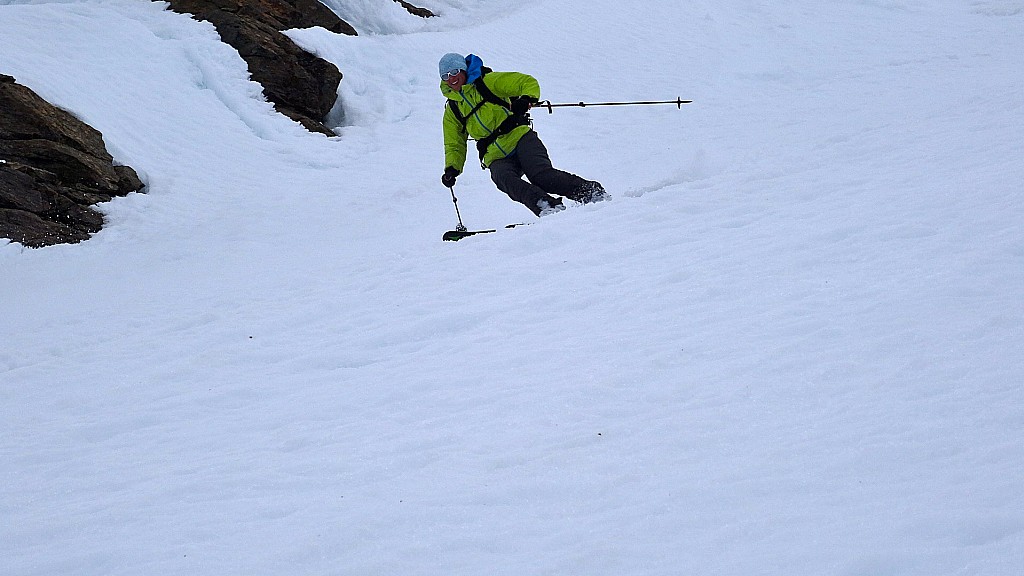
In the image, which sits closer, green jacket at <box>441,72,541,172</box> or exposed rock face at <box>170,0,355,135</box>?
green jacket at <box>441,72,541,172</box>

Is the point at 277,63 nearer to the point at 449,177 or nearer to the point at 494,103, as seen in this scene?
the point at 449,177

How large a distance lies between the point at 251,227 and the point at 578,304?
6175 millimetres

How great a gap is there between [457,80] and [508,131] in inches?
25.0

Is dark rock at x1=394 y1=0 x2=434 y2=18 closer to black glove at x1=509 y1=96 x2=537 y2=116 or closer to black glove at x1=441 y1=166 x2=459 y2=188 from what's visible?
black glove at x1=441 y1=166 x2=459 y2=188

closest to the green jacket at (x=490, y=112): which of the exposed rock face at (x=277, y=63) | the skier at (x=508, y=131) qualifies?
the skier at (x=508, y=131)

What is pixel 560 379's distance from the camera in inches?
137

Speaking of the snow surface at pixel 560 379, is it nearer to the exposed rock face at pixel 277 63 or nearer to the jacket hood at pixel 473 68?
the jacket hood at pixel 473 68

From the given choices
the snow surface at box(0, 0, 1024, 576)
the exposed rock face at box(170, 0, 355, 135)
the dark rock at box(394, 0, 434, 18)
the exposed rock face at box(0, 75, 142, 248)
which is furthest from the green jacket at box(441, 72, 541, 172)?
the dark rock at box(394, 0, 434, 18)

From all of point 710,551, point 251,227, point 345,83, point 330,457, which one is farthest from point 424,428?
point 345,83

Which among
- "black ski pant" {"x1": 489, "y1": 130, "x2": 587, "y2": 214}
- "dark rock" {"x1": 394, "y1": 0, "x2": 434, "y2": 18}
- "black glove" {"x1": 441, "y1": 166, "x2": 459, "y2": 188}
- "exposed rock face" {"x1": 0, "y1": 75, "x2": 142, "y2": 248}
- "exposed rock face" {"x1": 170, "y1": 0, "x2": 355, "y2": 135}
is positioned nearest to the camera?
"black ski pant" {"x1": 489, "y1": 130, "x2": 587, "y2": 214}

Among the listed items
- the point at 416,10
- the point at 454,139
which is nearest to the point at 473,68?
the point at 454,139

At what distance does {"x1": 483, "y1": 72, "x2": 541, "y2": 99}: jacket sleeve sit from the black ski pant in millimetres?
378

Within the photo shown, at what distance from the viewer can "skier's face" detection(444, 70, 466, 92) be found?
682 cm

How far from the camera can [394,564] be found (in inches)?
95.1
